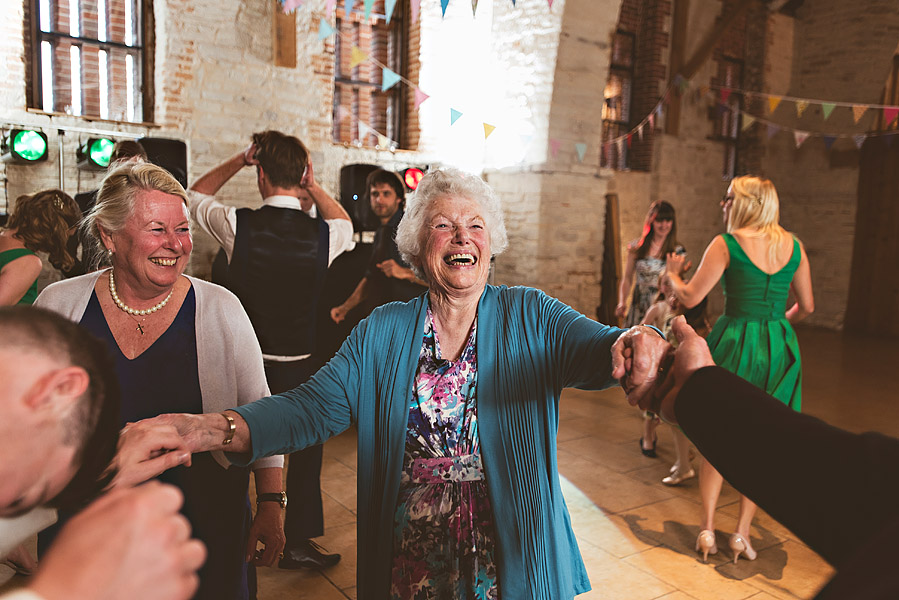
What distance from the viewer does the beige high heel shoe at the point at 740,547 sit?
3.29m

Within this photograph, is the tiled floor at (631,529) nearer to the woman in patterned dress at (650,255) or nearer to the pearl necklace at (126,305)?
the woman in patterned dress at (650,255)

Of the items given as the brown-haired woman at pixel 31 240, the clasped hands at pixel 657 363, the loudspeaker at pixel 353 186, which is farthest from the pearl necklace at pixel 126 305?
the loudspeaker at pixel 353 186

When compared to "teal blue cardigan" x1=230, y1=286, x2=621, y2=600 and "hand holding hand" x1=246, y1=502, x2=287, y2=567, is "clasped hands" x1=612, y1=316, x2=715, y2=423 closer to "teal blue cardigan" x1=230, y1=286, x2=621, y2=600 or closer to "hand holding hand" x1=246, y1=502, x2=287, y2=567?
"teal blue cardigan" x1=230, y1=286, x2=621, y2=600

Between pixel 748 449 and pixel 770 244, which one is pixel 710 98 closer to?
pixel 770 244

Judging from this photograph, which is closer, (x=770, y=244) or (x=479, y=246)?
(x=479, y=246)

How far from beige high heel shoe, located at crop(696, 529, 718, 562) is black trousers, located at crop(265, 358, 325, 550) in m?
1.85

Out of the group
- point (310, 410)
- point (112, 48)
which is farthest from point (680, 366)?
point (112, 48)

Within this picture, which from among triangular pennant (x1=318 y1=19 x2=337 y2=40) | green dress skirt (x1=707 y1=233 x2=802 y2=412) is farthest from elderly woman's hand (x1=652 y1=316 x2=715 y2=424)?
triangular pennant (x1=318 y1=19 x2=337 y2=40)

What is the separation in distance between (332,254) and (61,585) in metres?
2.57

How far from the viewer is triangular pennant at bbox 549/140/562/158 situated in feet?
24.8

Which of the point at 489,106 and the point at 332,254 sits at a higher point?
the point at 489,106

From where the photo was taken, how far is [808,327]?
11.9 m

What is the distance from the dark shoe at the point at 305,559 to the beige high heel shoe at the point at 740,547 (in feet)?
6.37

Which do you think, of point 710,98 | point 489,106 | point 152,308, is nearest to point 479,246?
point 152,308
